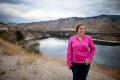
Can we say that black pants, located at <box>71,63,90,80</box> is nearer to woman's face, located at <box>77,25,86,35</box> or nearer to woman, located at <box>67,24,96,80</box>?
woman, located at <box>67,24,96,80</box>


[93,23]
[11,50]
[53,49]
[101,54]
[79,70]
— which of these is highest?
[79,70]

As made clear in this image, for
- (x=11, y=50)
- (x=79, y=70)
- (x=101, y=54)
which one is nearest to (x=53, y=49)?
(x=101, y=54)

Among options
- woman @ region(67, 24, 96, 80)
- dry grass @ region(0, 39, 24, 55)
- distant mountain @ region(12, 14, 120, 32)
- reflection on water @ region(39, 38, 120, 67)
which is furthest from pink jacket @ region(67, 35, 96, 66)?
distant mountain @ region(12, 14, 120, 32)

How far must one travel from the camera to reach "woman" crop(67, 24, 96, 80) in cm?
272

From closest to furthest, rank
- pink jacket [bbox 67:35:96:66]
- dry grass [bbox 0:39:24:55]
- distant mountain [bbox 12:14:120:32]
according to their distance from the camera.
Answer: pink jacket [bbox 67:35:96:66], dry grass [bbox 0:39:24:55], distant mountain [bbox 12:14:120:32]

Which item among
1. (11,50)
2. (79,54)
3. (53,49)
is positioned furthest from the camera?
(53,49)

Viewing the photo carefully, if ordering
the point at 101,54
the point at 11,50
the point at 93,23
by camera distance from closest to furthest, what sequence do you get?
1. the point at 11,50
2. the point at 101,54
3. the point at 93,23

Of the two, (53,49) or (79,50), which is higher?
→ (79,50)

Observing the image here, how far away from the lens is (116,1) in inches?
1064

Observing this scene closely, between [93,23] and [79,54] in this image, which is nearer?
[79,54]

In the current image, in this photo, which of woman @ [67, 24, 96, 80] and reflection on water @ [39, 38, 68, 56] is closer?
woman @ [67, 24, 96, 80]

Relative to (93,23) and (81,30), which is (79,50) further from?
(93,23)

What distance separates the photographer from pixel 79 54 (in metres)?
2.71

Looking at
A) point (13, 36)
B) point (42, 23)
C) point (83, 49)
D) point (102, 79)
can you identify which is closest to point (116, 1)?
point (13, 36)
